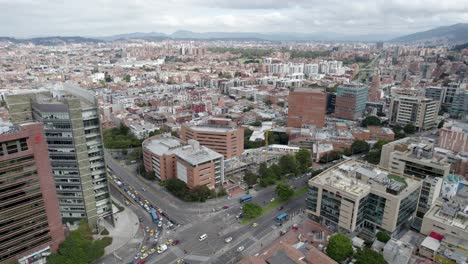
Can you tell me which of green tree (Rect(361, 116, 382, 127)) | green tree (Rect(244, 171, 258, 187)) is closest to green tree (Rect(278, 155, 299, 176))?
green tree (Rect(244, 171, 258, 187))

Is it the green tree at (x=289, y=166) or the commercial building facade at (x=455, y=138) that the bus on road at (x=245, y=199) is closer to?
the green tree at (x=289, y=166)

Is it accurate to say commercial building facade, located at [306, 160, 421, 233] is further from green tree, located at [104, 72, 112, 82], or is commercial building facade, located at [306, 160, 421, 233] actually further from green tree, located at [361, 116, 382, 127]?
green tree, located at [104, 72, 112, 82]

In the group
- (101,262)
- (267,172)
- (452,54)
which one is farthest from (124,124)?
(452,54)

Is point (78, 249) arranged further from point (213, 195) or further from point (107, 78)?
point (107, 78)

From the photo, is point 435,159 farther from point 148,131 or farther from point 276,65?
point 276,65

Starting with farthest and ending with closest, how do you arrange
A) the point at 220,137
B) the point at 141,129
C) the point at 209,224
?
the point at 141,129
the point at 220,137
the point at 209,224

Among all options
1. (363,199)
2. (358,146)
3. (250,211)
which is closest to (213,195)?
(250,211)
